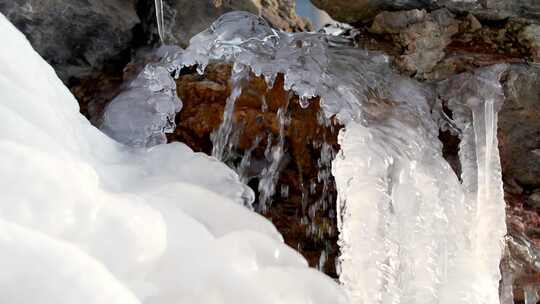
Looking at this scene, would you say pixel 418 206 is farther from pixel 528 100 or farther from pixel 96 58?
pixel 96 58

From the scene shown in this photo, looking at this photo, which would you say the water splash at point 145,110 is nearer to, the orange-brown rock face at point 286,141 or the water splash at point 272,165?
the orange-brown rock face at point 286,141

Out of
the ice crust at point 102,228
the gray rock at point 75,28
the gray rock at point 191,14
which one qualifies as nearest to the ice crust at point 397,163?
the gray rock at point 191,14

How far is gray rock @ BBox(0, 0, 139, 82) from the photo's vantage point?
2.94 metres

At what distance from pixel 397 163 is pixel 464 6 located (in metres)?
0.88


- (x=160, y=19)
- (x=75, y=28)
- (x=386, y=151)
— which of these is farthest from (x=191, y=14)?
(x=386, y=151)

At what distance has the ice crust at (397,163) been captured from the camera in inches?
92.3

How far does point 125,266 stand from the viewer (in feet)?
4.23

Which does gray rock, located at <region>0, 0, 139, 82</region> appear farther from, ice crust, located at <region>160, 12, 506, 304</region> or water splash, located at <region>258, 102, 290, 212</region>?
water splash, located at <region>258, 102, 290, 212</region>

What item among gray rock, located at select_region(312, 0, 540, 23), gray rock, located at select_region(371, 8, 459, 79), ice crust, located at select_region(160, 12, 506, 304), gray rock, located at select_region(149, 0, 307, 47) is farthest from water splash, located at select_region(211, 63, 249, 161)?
gray rock, located at select_region(371, 8, 459, 79)

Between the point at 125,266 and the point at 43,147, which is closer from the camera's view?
the point at 125,266

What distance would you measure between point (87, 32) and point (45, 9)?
9.1 inches

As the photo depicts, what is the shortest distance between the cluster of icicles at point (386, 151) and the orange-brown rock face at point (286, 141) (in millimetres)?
41

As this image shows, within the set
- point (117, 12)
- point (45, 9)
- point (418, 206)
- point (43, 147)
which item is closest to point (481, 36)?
point (418, 206)

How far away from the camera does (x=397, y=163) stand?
8.61 ft
